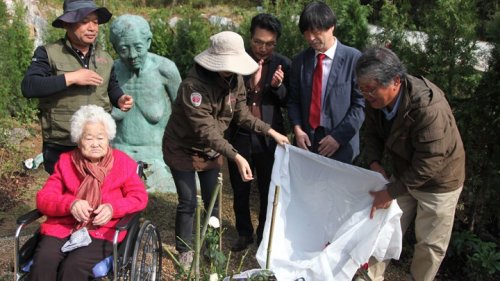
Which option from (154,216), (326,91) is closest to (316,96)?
(326,91)

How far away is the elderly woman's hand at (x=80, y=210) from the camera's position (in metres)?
2.78

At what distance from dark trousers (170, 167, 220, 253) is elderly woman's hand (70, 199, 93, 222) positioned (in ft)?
2.08

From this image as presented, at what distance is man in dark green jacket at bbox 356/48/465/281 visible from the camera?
8.36 ft

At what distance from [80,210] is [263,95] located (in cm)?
138

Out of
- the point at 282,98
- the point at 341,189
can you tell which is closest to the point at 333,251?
the point at 341,189

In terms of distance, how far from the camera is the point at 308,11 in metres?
3.07

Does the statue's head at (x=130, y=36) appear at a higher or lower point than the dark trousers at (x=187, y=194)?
higher

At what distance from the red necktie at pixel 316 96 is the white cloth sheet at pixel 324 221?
11.6 inches

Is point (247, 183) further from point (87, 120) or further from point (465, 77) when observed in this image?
point (465, 77)

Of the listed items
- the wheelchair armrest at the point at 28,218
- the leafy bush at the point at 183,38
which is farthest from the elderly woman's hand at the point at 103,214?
the leafy bush at the point at 183,38

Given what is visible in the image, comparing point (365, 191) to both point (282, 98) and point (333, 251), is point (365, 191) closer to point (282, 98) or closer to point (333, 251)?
point (333, 251)

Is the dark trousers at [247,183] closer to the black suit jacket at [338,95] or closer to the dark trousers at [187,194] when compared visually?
the dark trousers at [187,194]

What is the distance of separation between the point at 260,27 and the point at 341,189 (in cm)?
112

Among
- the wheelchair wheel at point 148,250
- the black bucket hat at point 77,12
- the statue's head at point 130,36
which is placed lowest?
the wheelchair wheel at point 148,250
